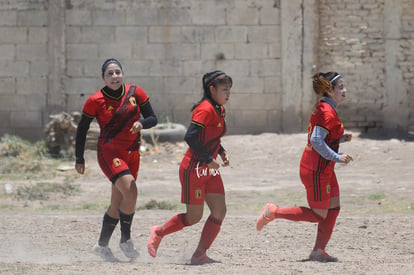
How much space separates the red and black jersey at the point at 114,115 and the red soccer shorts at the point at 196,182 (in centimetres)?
62

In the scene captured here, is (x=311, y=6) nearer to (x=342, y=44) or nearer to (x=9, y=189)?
(x=342, y=44)

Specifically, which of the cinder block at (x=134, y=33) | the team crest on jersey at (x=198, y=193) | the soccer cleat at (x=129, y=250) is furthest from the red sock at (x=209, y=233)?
the cinder block at (x=134, y=33)

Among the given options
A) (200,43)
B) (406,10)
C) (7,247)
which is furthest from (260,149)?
(7,247)

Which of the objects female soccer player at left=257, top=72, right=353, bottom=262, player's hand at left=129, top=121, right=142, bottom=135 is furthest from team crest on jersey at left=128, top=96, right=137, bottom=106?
female soccer player at left=257, top=72, right=353, bottom=262

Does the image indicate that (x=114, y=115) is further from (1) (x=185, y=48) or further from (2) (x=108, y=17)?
(2) (x=108, y=17)

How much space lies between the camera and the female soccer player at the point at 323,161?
22.2 feet

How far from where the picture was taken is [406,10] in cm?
1523

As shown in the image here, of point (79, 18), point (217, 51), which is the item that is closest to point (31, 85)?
point (79, 18)

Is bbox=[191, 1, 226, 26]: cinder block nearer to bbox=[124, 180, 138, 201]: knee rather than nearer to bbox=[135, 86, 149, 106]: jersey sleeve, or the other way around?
bbox=[135, 86, 149, 106]: jersey sleeve

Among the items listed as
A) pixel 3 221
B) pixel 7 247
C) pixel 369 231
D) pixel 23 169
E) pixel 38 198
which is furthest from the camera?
pixel 23 169

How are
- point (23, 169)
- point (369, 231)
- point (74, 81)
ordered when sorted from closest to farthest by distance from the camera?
point (369, 231), point (23, 169), point (74, 81)

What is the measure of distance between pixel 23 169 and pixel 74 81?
8.23 ft

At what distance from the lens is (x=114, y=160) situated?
7184 mm

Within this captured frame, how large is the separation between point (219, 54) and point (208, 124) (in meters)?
8.80
